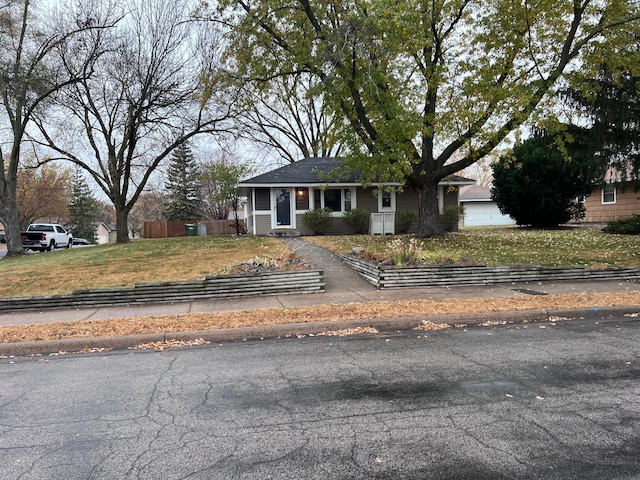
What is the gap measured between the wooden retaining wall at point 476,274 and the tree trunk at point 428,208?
7480 mm

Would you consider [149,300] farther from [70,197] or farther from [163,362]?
[70,197]

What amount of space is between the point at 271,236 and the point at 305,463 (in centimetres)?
1950

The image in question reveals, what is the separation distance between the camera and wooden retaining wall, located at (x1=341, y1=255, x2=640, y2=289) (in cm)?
967

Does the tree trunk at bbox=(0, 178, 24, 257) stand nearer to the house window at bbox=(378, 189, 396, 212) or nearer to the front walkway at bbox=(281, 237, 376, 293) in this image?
the front walkway at bbox=(281, 237, 376, 293)

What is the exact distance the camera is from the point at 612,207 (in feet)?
96.1

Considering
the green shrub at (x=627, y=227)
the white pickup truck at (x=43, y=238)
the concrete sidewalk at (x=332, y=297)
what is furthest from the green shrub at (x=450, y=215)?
the white pickup truck at (x=43, y=238)

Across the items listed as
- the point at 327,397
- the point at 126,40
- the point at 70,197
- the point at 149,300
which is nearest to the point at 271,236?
the point at 126,40

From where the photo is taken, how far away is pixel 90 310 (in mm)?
8352

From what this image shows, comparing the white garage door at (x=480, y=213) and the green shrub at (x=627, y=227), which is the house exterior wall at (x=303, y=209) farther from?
the white garage door at (x=480, y=213)

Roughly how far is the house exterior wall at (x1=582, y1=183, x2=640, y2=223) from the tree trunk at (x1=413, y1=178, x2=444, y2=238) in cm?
1689

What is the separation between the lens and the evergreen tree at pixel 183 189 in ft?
148

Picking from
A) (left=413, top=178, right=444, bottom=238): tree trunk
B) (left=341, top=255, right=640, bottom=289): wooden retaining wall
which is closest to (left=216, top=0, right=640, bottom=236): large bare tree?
(left=413, top=178, right=444, bottom=238): tree trunk

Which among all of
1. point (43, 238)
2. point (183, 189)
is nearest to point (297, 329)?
point (43, 238)

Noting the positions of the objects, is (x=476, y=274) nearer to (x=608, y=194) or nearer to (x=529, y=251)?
(x=529, y=251)
